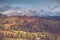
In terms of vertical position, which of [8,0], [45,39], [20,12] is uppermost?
[8,0]

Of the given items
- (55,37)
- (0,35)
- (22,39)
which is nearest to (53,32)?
(55,37)

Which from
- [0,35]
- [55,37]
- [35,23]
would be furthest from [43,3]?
[0,35]

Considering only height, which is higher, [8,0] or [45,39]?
[8,0]

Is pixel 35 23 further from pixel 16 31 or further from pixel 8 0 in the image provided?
pixel 8 0

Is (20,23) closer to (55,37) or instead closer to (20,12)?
(20,12)

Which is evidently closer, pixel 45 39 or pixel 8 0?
pixel 45 39

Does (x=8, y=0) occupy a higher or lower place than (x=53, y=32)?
higher
